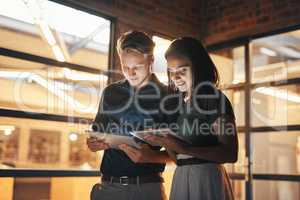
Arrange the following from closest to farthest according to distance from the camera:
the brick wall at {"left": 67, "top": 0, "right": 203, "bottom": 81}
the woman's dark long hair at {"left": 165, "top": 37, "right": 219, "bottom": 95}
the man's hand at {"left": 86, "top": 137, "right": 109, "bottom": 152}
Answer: the woman's dark long hair at {"left": 165, "top": 37, "right": 219, "bottom": 95}
the man's hand at {"left": 86, "top": 137, "right": 109, "bottom": 152}
the brick wall at {"left": 67, "top": 0, "right": 203, "bottom": 81}

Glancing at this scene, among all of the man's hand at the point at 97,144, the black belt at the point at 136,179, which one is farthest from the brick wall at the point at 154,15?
the black belt at the point at 136,179

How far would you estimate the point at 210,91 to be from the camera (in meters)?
1.79

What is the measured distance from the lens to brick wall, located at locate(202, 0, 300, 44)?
355cm

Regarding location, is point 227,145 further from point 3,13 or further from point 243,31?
point 243,31

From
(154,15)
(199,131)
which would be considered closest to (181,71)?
(199,131)

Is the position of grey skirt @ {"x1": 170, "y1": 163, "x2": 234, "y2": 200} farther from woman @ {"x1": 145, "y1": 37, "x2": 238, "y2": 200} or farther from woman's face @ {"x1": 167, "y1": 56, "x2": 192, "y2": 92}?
woman's face @ {"x1": 167, "y1": 56, "x2": 192, "y2": 92}

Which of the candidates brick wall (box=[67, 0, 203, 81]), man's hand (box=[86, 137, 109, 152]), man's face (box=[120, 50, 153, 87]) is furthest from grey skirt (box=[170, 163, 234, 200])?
brick wall (box=[67, 0, 203, 81])

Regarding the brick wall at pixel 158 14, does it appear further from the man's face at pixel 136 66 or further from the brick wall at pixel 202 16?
the man's face at pixel 136 66

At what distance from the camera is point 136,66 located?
7.09ft

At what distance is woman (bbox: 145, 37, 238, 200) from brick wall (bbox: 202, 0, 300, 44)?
80.3 inches

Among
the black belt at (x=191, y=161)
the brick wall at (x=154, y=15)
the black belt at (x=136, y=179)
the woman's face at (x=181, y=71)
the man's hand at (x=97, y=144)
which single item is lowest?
the black belt at (x=136, y=179)

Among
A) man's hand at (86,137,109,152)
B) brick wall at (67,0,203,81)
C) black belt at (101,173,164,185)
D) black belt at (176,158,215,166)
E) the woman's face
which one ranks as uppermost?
brick wall at (67,0,203,81)

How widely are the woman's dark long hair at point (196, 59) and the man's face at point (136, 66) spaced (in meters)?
0.30

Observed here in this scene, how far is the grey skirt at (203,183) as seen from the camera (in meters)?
1.69
